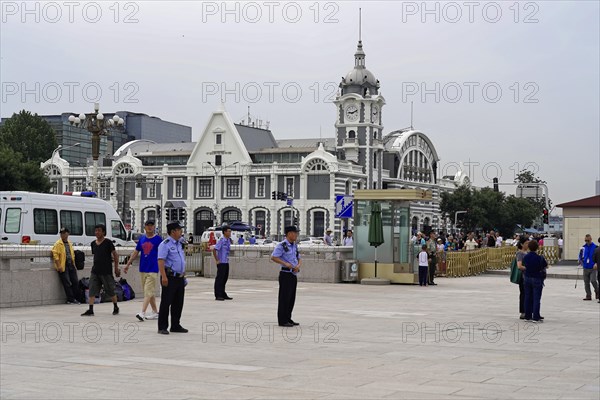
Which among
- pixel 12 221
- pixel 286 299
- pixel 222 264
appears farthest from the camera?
pixel 12 221

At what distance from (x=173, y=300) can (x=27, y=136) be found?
3328 inches

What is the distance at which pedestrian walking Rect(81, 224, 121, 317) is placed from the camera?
55.0 feet

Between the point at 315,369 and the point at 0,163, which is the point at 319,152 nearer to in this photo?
the point at 0,163

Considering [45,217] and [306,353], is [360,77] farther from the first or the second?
[306,353]

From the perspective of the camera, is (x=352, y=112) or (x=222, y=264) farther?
(x=352, y=112)

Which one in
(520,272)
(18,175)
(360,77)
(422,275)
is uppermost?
(360,77)

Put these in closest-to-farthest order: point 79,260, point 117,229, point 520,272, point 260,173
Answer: point 520,272 < point 79,260 < point 117,229 < point 260,173

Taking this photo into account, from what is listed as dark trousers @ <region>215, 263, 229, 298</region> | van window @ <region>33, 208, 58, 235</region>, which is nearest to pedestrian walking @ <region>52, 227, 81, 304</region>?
dark trousers @ <region>215, 263, 229, 298</region>

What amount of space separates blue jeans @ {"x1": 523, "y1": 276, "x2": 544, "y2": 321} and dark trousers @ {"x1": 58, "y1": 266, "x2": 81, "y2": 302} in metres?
9.19

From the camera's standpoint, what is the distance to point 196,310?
1847cm

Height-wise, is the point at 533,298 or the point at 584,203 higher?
the point at 584,203

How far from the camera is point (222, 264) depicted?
21734mm

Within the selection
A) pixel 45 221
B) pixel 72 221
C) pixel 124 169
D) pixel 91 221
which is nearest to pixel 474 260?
pixel 91 221

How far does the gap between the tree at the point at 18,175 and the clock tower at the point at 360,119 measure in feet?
147
